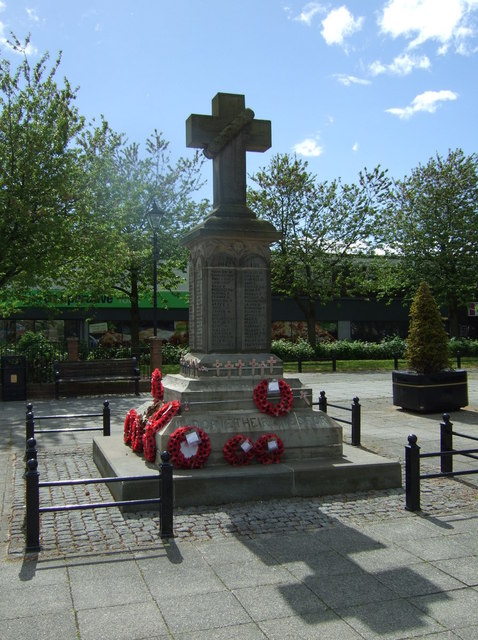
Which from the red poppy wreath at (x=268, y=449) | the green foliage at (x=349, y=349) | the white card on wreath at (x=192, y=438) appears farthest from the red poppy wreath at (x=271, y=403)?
the green foliage at (x=349, y=349)

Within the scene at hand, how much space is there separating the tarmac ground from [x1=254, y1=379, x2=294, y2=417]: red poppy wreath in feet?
4.06

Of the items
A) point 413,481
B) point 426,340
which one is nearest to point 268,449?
point 413,481

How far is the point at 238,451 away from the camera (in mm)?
7461

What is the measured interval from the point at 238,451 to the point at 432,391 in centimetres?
761

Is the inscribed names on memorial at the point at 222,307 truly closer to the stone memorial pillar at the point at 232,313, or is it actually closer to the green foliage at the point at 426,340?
the stone memorial pillar at the point at 232,313

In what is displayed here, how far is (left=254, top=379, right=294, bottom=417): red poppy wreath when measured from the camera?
7902mm

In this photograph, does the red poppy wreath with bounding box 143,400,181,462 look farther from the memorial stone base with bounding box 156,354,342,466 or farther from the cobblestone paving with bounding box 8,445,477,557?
the cobblestone paving with bounding box 8,445,477,557

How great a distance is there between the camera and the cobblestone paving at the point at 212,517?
5793 millimetres

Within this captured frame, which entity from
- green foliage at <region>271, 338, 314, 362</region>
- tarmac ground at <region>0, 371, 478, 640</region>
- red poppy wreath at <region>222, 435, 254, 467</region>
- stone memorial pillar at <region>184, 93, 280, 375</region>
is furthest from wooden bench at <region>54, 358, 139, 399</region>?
green foliage at <region>271, 338, 314, 362</region>

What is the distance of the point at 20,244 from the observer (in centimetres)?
1902

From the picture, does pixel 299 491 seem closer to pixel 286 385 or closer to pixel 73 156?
pixel 286 385

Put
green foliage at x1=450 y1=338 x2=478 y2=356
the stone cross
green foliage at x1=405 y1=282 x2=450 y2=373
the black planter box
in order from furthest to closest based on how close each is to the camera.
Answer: green foliage at x1=450 y1=338 x2=478 y2=356 → green foliage at x1=405 y1=282 x2=450 y2=373 → the black planter box → the stone cross

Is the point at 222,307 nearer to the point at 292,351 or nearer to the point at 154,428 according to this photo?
the point at 154,428

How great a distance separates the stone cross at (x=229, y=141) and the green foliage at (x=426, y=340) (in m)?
7.08
